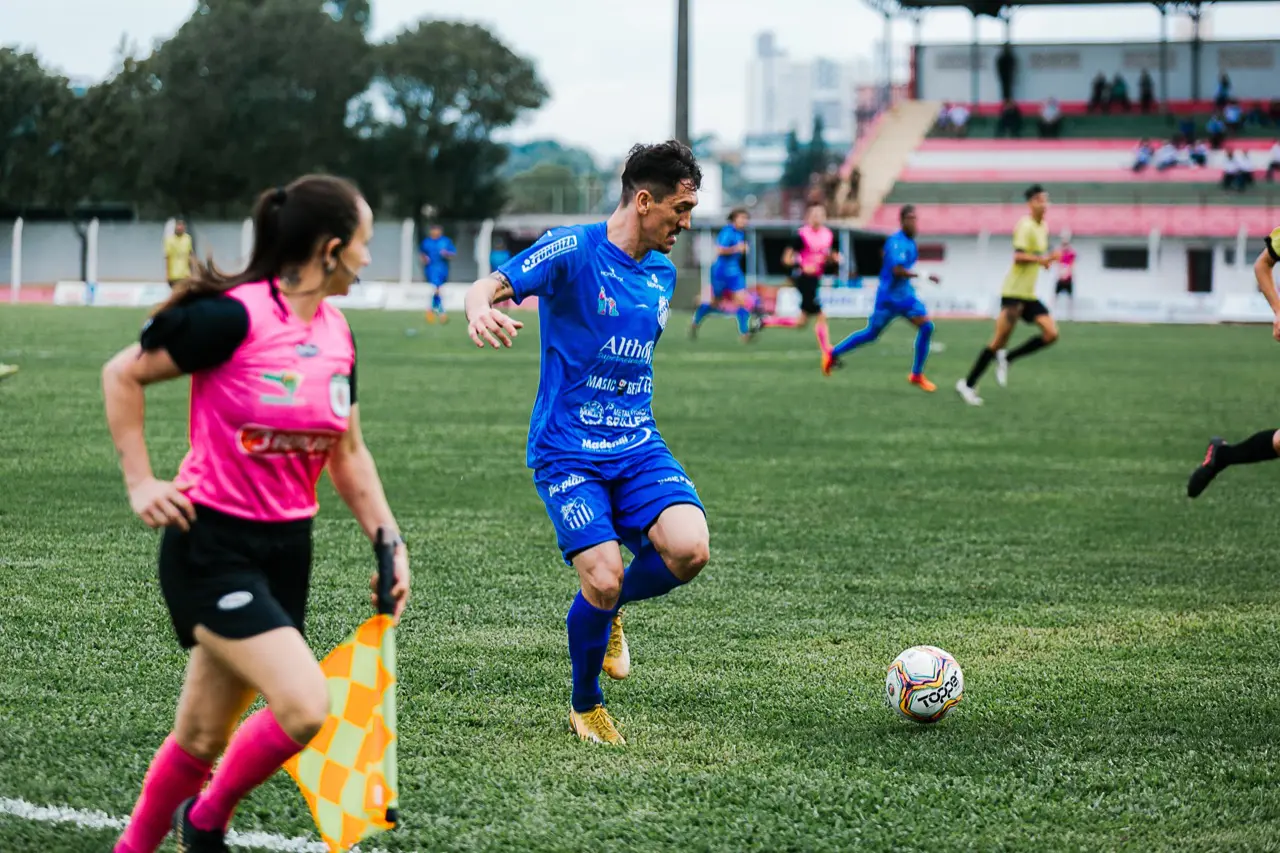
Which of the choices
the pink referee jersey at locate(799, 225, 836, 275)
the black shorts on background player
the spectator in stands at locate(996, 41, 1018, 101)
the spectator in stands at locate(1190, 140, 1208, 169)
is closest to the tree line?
the spectator in stands at locate(996, 41, 1018, 101)

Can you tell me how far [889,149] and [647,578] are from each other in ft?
169

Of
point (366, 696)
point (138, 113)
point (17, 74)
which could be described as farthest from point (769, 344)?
point (138, 113)

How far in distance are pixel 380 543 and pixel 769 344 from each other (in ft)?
79.6

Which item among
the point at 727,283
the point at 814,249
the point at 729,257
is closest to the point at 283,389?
the point at 814,249

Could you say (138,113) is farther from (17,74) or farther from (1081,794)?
(1081,794)

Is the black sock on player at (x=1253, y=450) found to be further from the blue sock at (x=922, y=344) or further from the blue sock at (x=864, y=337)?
the blue sock at (x=864, y=337)

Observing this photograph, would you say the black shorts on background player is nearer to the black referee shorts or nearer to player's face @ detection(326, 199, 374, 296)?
player's face @ detection(326, 199, 374, 296)

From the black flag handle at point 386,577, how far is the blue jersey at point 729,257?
22.2 metres

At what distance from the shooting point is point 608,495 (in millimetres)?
5195

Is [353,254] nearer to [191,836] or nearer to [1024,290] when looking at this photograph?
[191,836]

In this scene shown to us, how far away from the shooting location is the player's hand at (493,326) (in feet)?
16.3

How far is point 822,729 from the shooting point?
5.20 m

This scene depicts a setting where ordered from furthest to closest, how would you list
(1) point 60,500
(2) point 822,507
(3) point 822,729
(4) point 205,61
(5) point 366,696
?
(4) point 205,61 < (2) point 822,507 < (1) point 60,500 < (3) point 822,729 < (5) point 366,696

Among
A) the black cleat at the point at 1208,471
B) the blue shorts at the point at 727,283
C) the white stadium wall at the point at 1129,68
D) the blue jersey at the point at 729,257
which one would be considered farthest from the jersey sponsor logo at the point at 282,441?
the white stadium wall at the point at 1129,68
